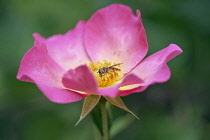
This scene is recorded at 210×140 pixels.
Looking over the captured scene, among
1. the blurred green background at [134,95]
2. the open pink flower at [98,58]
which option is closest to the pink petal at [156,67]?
the open pink flower at [98,58]

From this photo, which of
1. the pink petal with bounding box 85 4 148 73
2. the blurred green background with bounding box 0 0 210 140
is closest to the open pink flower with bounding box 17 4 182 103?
the pink petal with bounding box 85 4 148 73

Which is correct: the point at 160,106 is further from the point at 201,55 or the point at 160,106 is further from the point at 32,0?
the point at 32,0

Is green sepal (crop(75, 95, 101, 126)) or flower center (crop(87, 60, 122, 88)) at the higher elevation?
green sepal (crop(75, 95, 101, 126))

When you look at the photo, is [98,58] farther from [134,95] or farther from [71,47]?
[134,95]

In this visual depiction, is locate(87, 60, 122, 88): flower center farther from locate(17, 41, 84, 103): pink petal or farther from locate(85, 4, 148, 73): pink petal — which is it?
locate(17, 41, 84, 103): pink petal

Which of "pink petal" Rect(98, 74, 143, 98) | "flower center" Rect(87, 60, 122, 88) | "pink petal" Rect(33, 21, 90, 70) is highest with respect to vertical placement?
"pink petal" Rect(98, 74, 143, 98)

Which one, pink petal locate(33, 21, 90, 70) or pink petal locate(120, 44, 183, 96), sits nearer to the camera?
pink petal locate(120, 44, 183, 96)
